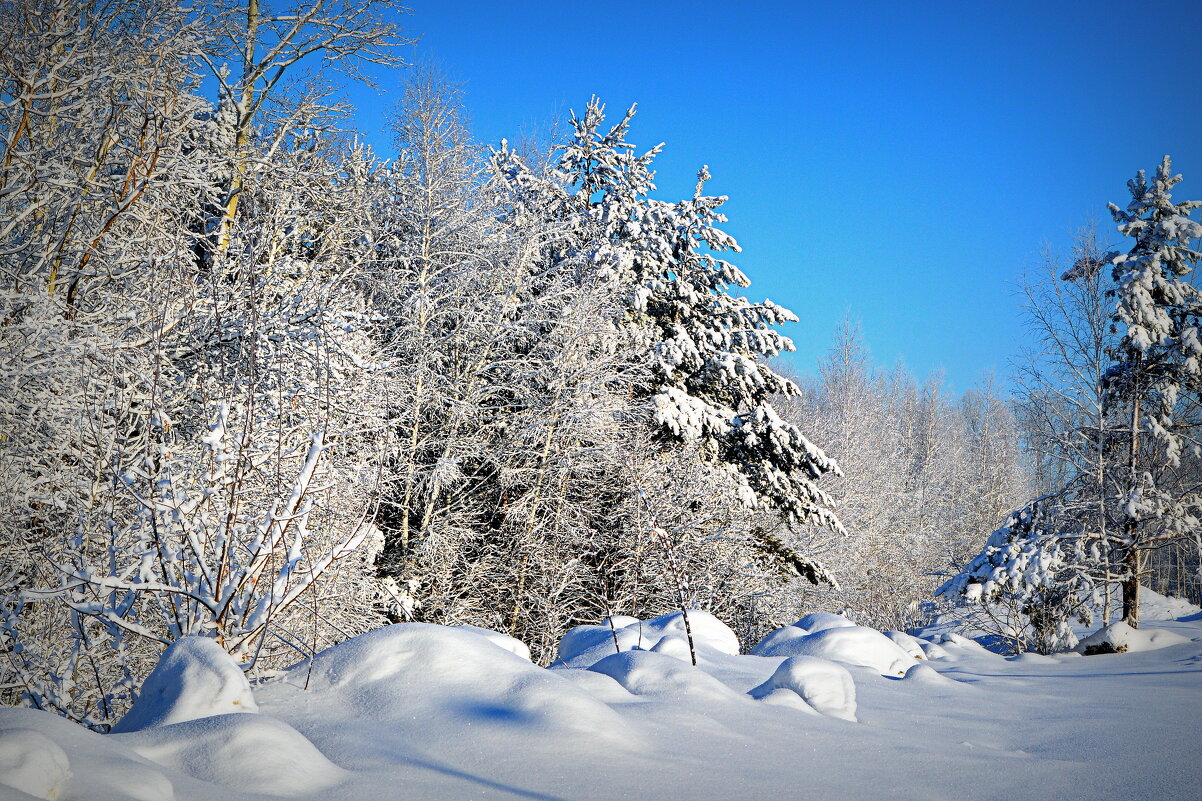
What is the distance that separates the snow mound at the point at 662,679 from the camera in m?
3.37

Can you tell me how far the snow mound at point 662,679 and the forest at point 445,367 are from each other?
4.41 ft

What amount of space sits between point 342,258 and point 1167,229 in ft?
40.6

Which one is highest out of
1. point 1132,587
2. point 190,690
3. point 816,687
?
point 1132,587

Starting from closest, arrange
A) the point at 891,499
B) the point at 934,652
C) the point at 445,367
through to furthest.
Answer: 1. the point at 934,652
2. the point at 445,367
3. the point at 891,499

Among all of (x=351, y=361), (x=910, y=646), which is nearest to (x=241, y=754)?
(x=351, y=361)

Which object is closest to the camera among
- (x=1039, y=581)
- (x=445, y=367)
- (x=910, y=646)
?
(x=910, y=646)

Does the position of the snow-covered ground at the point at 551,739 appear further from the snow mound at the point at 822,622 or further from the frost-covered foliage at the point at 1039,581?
the frost-covered foliage at the point at 1039,581

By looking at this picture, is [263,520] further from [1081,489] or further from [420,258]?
[1081,489]

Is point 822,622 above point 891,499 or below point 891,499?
below

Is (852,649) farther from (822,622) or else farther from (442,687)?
(442,687)

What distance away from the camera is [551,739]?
96.8 inches

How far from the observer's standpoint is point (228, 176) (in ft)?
30.7

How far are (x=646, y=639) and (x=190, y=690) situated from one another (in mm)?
4452

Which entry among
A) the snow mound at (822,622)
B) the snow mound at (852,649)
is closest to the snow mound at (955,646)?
the snow mound at (822,622)
